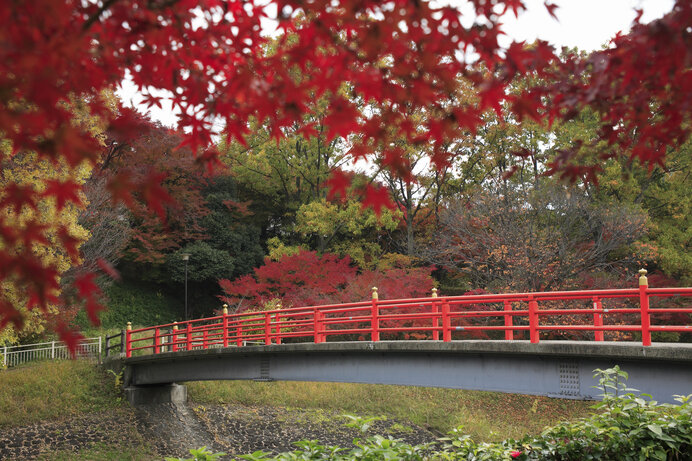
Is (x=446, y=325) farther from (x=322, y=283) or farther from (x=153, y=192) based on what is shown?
(x=322, y=283)

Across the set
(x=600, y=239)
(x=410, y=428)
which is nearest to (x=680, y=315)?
(x=600, y=239)

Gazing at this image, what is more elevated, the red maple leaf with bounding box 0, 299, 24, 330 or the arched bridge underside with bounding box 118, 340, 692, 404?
the red maple leaf with bounding box 0, 299, 24, 330

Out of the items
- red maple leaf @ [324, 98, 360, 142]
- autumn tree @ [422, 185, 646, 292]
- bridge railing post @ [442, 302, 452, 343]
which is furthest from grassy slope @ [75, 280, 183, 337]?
red maple leaf @ [324, 98, 360, 142]

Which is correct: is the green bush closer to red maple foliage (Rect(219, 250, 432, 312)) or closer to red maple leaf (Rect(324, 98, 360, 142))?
red maple foliage (Rect(219, 250, 432, 312))

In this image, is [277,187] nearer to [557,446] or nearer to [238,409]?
[238,409]

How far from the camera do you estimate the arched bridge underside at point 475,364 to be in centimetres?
808

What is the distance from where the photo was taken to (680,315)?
19562 millimetres

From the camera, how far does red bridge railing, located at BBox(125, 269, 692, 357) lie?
8586 mm

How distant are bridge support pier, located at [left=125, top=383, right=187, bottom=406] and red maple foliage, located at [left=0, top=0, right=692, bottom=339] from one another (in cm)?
1710

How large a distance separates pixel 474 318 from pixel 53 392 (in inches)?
564

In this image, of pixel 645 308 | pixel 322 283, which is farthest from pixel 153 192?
pixel 322 283

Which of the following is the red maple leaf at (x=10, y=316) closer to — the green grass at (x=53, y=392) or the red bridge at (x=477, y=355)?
the red bridge at (x=477, y=355)

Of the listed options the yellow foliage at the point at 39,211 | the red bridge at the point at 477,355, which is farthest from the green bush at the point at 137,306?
the yellow foliage at the point at 39,211

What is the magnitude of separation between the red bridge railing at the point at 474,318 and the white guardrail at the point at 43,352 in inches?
74.3
